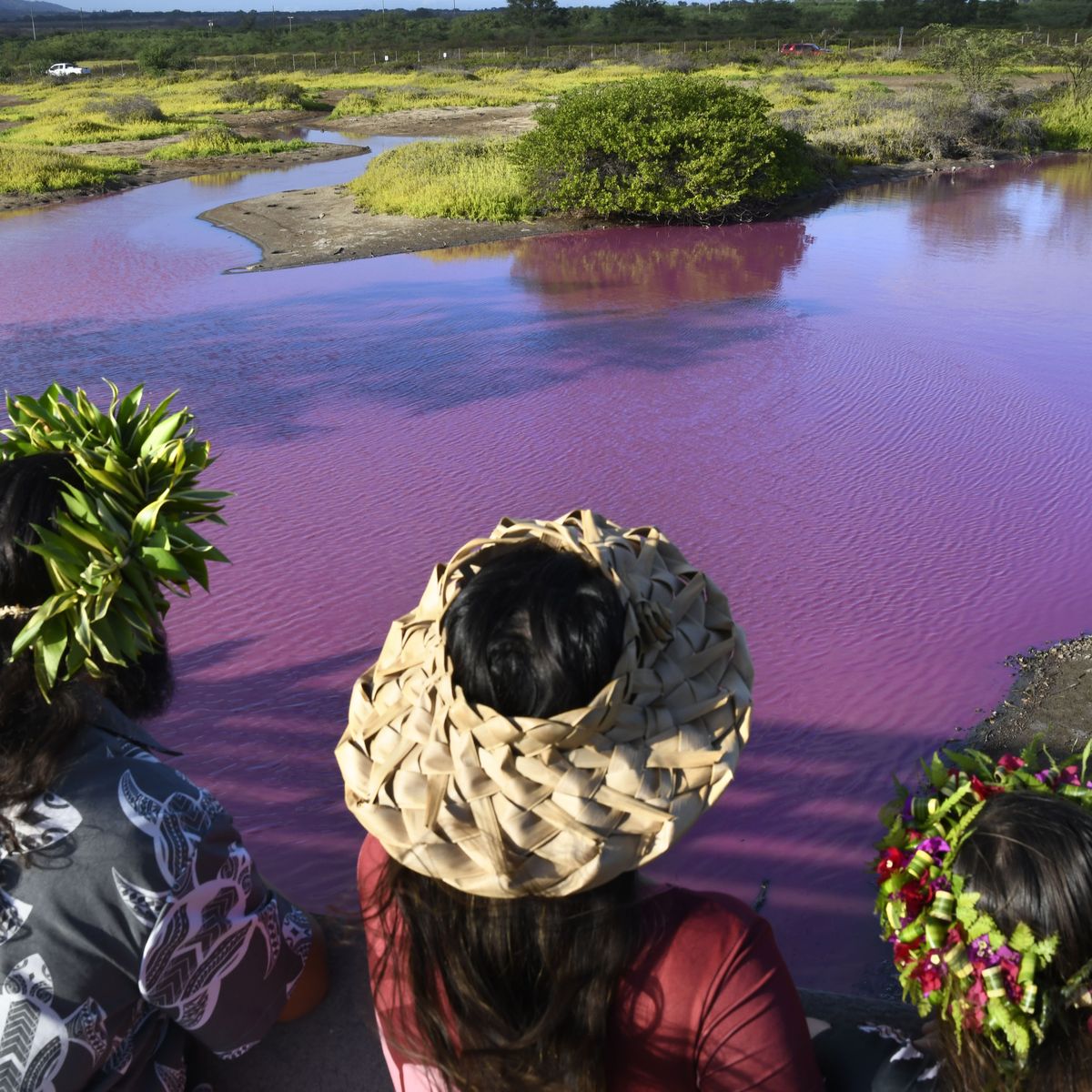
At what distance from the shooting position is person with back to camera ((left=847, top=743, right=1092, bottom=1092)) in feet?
3.71

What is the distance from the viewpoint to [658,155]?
1217cm

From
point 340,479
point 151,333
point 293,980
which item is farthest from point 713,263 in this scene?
point 293,980

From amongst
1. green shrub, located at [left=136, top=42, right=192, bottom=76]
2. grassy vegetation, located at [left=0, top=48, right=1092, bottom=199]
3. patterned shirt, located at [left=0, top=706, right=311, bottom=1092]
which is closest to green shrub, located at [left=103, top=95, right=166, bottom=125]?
grassy vegetation, located at [left=0, top=48, right=1092, bottom=199]

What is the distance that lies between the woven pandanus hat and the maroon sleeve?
5.5 inches

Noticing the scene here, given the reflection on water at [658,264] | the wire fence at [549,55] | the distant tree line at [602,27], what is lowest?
the reflection on water at [658,264]

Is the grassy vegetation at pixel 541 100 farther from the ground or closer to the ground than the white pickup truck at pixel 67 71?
closer to the ground

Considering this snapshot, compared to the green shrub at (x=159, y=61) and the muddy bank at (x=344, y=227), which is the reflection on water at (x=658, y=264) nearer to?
the muddy bank at (x=344, y=227)

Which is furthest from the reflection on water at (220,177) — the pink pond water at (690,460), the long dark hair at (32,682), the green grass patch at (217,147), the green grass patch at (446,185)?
the long dark hair at (32,682)

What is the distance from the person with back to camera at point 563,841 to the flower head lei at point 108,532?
1.85ft

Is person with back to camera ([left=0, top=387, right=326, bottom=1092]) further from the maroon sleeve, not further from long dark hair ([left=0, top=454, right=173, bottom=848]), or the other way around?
the maroon sleeve

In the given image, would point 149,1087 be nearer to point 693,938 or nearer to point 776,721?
point 693,938

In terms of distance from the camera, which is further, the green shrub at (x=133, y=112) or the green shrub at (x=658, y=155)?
the green shrub at (x=133, y=112)

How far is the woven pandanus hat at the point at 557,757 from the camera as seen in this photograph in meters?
1.03

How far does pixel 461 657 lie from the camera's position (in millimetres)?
1021
